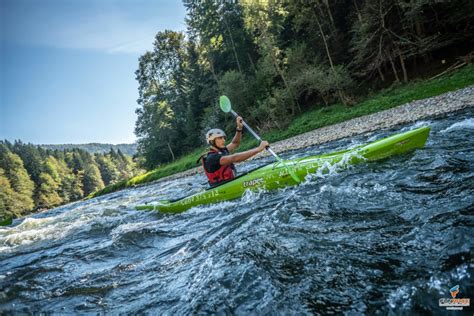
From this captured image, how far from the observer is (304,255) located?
9.62ft

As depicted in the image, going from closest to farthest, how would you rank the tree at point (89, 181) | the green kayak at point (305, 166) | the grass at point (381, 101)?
the green kayak at point (305, 166), the grass at point (381, 101), the tree at point (89, 181)

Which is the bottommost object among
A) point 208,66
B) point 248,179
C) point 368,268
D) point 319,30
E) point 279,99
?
point 368,268

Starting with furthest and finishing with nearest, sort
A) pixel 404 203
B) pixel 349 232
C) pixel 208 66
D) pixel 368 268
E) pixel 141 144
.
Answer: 1. pixel 141 144
2. pixel 208 66
3. pixel 404 203
4. pixel 349 232
5. pixel 368 268

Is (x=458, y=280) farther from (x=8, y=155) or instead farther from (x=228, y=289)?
(x=8, y=155)

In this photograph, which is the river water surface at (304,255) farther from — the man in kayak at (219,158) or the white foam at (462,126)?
the man in kayak at (219,158)

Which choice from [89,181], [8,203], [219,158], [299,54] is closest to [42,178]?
[89,181]

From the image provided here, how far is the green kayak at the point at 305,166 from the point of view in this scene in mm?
5359

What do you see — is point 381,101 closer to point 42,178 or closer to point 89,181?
point 42,178

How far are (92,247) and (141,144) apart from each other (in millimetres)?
38106

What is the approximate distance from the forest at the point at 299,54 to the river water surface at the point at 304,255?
49.7 ft

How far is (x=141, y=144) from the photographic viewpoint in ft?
138

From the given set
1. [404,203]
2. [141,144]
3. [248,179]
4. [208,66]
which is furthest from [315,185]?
[141,144]

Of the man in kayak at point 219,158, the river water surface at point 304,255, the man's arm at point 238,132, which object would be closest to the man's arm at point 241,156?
the man in kayak at point 219,158

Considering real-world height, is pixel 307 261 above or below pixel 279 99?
below
